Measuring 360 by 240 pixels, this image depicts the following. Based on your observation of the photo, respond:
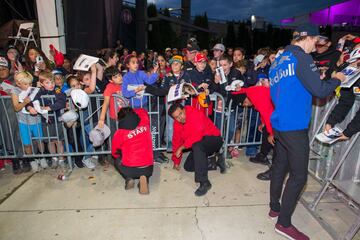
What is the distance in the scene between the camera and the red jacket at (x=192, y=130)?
4.10 m

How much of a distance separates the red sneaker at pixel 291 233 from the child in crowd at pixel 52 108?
12.1 feet

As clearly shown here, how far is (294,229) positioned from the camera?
309 centimetres

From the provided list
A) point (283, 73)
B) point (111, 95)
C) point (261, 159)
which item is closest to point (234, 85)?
point (261, 159)

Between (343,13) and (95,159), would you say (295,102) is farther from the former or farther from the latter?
(343,13)

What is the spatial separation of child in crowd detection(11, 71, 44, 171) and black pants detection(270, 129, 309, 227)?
379 cm

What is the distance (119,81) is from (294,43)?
289 cm

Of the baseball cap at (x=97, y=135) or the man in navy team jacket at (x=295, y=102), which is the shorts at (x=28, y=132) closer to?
the baseball cap at (x=97, y=135)

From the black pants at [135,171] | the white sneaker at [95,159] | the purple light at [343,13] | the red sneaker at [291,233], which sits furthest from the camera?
the purple light at [343,13]

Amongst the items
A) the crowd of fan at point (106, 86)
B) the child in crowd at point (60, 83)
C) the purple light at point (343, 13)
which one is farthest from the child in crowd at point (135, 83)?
the purple light at point (343, 13)

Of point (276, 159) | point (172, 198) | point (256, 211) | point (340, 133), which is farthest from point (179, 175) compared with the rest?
point (340, 133)

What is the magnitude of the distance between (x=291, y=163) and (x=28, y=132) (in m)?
4.18

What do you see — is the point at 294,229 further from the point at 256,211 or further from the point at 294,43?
the point at 294,43

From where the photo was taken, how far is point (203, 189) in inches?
159

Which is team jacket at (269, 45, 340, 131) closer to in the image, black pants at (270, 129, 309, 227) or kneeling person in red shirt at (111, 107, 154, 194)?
black pants at (270, 129, 309, 227)
